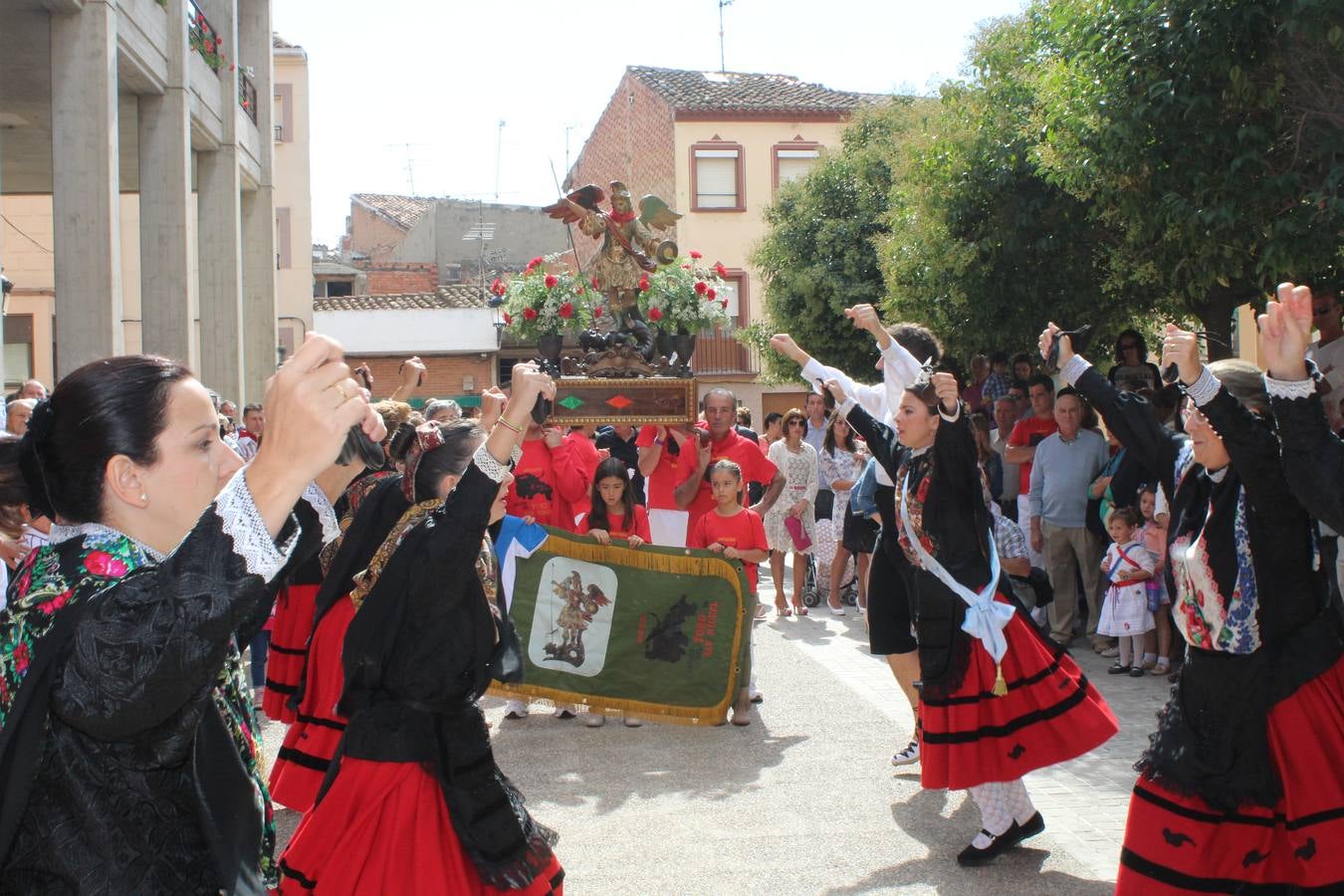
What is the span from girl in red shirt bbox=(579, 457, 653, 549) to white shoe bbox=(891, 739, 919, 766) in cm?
230

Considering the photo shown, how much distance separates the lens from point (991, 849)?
554cm

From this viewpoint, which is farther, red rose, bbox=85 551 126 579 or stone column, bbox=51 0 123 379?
stone column, bbox=51 0 123 379

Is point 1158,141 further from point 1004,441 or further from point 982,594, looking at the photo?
point 982,594

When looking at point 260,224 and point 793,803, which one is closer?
point 793,803

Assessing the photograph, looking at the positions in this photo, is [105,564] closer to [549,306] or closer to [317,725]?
[317,725]

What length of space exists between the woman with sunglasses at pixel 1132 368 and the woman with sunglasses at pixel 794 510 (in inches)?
134

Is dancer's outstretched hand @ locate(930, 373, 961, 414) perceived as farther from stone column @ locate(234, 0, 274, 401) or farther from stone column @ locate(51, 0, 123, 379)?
stone column @ locate(234, 0, 274, 401)

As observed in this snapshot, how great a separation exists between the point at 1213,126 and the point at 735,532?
4252 mm

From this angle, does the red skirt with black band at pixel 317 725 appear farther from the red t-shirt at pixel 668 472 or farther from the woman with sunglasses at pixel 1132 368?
the woman with sunglasses at pixel 1132 368

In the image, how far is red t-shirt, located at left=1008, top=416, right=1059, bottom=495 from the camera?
39.4ft

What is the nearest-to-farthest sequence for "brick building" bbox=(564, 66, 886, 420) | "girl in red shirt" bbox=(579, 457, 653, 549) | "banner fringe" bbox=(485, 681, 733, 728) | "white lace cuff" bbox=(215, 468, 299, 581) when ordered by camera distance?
"white lace cuff" bbox=(215, 468, 299, 581)
"banner fringe" bbox=(485, 681, 733, 728)
"girl in red shirt" bbox=(579, 457, 653, 549)
"brick building" bbox=(564, 66, 886, 420)

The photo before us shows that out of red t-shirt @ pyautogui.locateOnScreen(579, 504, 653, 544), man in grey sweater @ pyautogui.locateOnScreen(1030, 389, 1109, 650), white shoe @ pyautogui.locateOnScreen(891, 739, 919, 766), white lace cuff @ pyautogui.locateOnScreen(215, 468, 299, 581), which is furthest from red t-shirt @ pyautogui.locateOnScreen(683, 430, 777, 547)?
white lace cuff @ pyautogui.locateOnScreen(215, 468, 299, 581)

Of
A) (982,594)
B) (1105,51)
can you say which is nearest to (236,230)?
(1105,51)

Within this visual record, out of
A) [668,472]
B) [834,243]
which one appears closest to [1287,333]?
[668,472]
